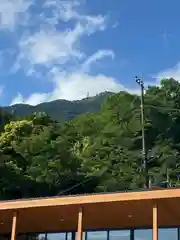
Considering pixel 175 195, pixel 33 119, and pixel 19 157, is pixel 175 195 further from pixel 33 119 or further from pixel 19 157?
pixel 33 119

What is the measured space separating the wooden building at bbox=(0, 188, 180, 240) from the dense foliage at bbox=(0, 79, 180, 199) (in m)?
12.5

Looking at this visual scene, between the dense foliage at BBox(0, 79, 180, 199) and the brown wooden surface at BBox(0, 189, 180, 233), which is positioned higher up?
the dense foliage at BBox(0, 79, 180, 199)

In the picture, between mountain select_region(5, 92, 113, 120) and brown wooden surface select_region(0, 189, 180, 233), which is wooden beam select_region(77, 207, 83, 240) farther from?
mountain select_region(5, 92, 113, 120)

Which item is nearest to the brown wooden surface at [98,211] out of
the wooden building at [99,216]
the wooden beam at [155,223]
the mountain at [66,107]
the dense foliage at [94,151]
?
the wooden building at [99,216]

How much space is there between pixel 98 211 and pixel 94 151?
2241cm

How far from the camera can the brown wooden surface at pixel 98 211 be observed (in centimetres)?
1152

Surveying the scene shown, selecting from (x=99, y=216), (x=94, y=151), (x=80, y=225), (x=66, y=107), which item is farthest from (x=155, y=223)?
(x=66, y=107)

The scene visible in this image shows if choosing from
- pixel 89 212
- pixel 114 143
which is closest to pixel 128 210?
pixel 89 212

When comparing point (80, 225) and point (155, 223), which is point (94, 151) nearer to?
point (80, 225)

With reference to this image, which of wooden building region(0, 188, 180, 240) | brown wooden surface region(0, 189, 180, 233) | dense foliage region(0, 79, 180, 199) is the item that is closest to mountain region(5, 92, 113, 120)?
dense foliage region(0, 79, 180, 199)

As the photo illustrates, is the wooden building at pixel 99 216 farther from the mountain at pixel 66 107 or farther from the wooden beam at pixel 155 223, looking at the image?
the mountain at pixel 66 107

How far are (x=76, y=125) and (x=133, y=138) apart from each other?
8020 millimetres

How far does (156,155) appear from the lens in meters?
34.3

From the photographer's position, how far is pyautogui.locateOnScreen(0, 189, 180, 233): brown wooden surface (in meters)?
11.5
